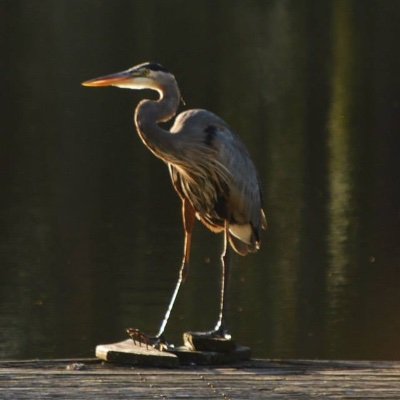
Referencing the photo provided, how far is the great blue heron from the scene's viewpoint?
7066 millimetres

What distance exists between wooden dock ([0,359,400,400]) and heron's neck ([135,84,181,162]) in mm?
962

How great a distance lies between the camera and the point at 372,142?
1938 cm

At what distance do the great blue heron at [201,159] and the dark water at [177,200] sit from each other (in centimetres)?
239

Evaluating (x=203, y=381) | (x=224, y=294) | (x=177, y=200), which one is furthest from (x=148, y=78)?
(x=177, y=200)

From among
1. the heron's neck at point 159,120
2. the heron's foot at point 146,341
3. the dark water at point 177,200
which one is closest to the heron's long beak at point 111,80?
the heron's neck at point 159,120

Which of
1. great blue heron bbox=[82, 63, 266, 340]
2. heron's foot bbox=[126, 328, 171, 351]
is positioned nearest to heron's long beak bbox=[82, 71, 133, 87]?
great blue heron bbox=[82, 63, 266, 340]

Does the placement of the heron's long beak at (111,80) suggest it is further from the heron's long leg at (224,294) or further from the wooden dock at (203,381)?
the wooden dock at (203,381)

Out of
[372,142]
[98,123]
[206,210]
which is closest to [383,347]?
[206,210]

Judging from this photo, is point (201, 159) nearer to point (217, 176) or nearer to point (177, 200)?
point (217, 176)

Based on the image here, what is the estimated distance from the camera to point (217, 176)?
7.18 m

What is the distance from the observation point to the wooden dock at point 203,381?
5902mm

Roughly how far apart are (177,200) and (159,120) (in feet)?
26.0

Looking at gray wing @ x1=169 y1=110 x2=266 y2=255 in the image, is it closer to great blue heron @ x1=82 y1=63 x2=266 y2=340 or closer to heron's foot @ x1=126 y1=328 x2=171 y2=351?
great blue heron @ x1=82 y1=63 x2=266 y2=340

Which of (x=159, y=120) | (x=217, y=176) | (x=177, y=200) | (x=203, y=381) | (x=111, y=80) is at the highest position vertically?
(x=111, y=80)
